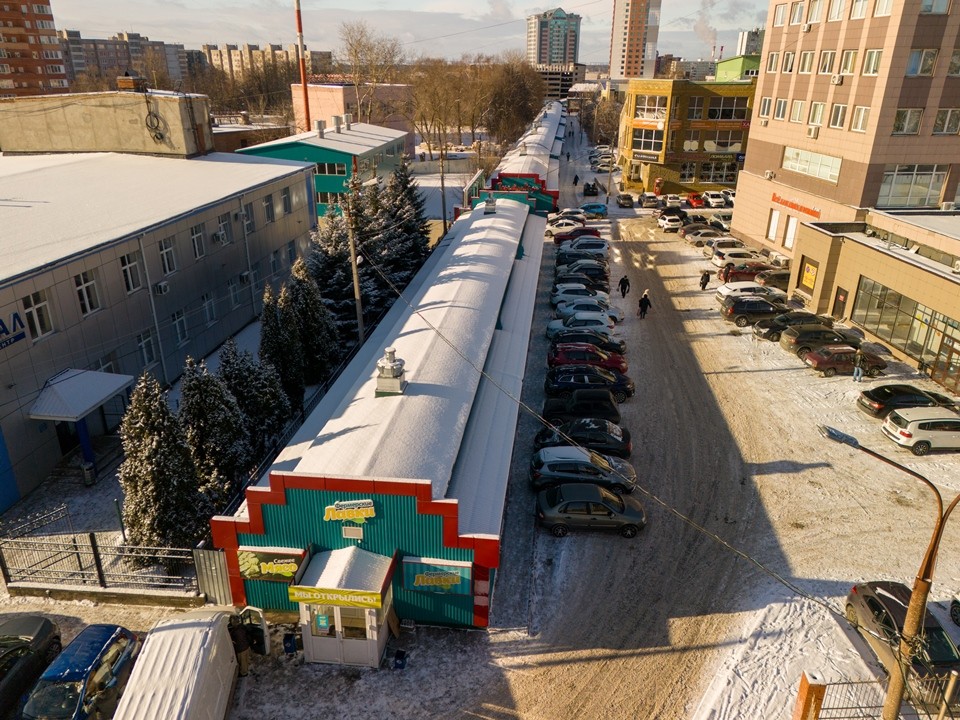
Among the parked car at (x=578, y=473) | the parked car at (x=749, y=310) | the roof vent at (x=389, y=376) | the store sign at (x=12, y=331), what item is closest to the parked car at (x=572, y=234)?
the parked car at (x=749, y=310)

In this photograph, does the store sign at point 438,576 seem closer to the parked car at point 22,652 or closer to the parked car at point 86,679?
the parked car at point 86,679

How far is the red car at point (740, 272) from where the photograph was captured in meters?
37.8

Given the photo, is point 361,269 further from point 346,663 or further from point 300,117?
point 300,117

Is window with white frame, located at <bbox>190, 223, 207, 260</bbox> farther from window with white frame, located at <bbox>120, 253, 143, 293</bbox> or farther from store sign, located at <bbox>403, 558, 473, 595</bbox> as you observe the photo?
store sign, located at <bbox>403, 558, 473, 595</bbox>

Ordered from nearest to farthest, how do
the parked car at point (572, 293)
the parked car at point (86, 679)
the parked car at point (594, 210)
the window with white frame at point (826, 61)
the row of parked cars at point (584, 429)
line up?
the parked car at point (86, 679) < the row of parked cars at point (584, 429) < the parked car at point (572, 293) < the window with white frame at point (826, 61) < the parked car at point (594, 210)

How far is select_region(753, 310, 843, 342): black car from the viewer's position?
2997 cm

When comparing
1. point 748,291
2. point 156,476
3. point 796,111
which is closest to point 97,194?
point 156,476

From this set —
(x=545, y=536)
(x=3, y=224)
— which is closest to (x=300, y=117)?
(x=3, y=224)

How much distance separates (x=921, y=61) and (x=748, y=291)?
14.0 metres

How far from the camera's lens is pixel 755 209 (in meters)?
44.9

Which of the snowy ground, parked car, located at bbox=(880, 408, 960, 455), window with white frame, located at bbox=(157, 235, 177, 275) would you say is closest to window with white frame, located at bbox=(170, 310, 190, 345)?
window with white frame, located at bbox=(157, 235, 177, 275)

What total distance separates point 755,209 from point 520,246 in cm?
1946

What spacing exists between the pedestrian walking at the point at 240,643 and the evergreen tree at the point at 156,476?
3.53 meters

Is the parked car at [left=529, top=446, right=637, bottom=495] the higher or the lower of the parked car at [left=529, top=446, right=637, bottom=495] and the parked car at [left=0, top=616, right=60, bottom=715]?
the higher
